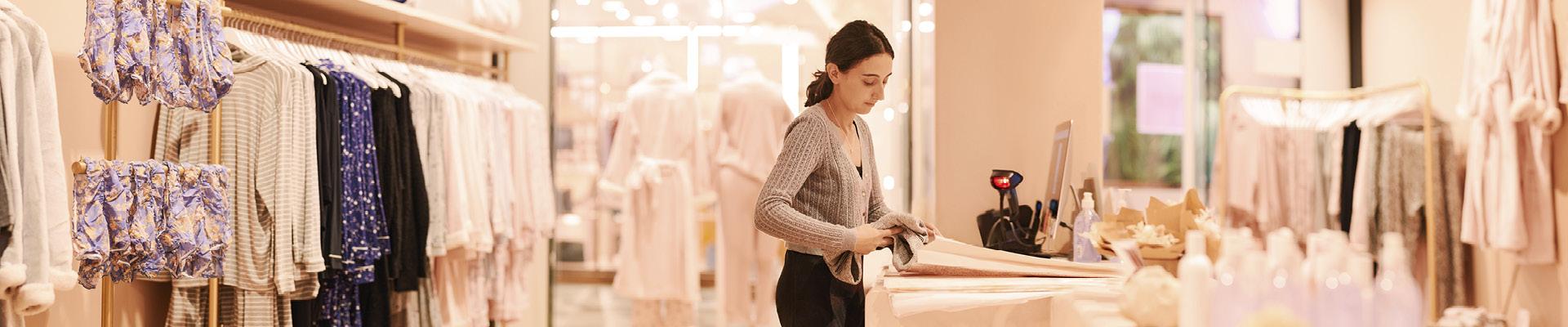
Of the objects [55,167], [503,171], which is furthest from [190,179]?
[503,171]

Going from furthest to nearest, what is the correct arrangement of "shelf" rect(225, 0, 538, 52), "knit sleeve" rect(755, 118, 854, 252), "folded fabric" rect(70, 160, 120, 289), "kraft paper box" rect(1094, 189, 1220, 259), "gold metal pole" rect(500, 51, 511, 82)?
"gold metal pole" rect(500, 51, 511, 82)
"shelf" rect(225, 0, 538, 52)
"folded fabric" rect(70, 160, 120, 289)
"knit sleeve" rect(755, 118, 854, 252)
"kraft paper box" rect(1094, 189, 1220, 259)

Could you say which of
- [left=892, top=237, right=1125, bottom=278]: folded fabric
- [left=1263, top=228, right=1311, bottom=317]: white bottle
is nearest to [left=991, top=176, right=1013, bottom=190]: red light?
[left=892, top=237, right=1125, bottom=278]: folded fabric

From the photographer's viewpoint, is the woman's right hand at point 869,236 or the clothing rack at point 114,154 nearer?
the woman's right hand at point 869,236

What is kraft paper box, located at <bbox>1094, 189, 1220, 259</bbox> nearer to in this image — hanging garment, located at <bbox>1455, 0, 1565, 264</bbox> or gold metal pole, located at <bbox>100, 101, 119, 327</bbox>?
hanging garment, located at <bbox>1455, 0, 1565, 264</bbox>

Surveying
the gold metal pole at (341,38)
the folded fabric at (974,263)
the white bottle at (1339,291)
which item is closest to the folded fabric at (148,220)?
the gold metal pole at (341,38)

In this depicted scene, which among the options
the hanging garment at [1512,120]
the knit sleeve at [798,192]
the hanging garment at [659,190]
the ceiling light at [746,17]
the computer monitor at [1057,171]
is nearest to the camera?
the hanging garment at [1512,120]

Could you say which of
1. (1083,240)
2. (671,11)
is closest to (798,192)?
(1083,240)

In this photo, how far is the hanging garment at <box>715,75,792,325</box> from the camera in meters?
5.05

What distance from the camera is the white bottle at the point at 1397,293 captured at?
35.6 inches

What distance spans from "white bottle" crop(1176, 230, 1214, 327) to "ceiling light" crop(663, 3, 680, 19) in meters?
4.52

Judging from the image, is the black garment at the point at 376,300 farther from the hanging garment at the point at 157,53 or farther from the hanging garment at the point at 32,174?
the hanging garment at the point at 32,174

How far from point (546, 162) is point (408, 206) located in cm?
Answer: 109

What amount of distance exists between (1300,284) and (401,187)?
Result: 124 inches

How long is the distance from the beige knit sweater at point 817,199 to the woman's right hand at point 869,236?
0.01m
